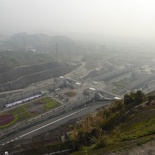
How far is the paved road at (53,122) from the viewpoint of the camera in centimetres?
2852

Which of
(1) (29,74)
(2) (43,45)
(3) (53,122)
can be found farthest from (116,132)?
(2) (43,45)

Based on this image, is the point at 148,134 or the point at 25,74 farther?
the point at 25,74

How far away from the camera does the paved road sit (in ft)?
93.6

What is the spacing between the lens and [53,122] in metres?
31.8

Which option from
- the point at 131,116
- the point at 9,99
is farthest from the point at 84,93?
the point at 131,116

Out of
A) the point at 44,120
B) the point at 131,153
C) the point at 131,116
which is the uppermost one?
the point at 131,153

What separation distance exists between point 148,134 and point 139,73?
49334 millimetres

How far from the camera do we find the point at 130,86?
4828cm

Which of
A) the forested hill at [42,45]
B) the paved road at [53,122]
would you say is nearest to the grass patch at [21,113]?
the paved road at [53,122]

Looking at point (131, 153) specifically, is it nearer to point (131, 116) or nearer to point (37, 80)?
point (131, 116)

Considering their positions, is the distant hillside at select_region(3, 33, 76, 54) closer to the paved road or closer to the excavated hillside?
the excavated hillside

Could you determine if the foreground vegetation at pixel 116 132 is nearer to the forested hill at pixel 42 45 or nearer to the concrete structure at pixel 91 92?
the concrete structure at pixel 91 92

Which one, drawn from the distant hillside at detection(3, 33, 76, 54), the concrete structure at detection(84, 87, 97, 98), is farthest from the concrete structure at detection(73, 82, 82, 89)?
the distant hillside at detection(3, 33, 76, 54)

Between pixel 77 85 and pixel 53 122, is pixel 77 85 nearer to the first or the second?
pixel 77 85
